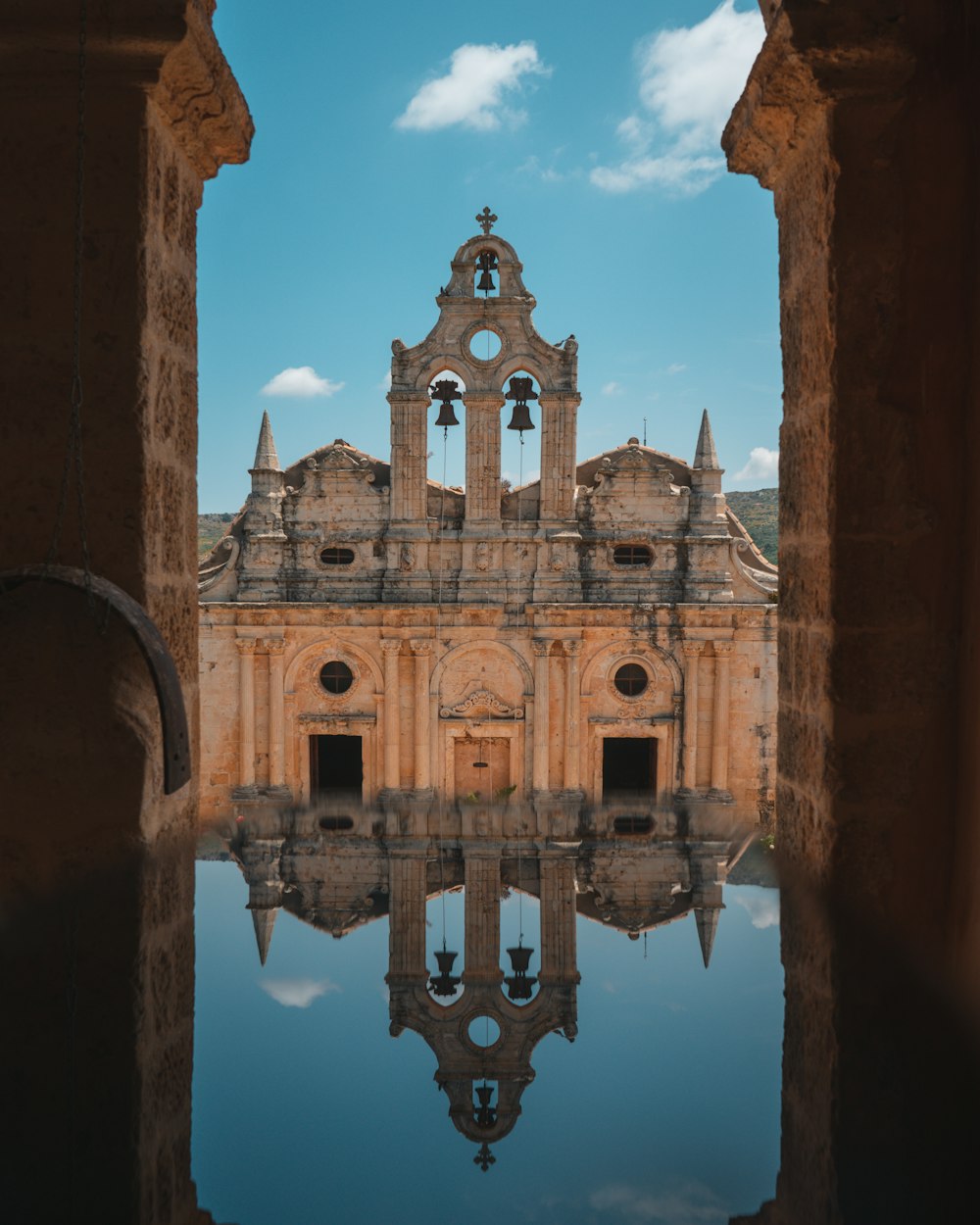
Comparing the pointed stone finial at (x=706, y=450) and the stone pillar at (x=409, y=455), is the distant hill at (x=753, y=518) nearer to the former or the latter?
the pointed stone finial at (x=706, y=450)

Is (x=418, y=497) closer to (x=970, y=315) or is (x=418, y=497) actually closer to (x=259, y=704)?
(x=259, y=704)

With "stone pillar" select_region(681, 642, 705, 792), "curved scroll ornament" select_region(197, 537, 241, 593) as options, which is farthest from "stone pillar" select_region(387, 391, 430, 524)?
"stone pillar" select_region(681, 642, 705, 792)

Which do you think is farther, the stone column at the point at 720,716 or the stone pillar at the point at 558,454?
the stone column at the point at 720,716

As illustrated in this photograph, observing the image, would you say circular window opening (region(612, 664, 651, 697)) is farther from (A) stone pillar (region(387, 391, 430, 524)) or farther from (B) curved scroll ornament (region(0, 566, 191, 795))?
(B) curved scroll ornament (region(0, 566, 191, 795))

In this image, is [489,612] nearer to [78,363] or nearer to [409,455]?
[409,455]

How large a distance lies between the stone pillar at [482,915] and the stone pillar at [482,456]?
14.8 meters

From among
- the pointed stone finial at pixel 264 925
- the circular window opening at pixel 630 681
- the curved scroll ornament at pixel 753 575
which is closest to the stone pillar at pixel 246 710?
the circular window opening at pixel 630 681

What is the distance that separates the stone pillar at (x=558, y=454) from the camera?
54.6ft

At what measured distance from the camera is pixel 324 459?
57.7 ft

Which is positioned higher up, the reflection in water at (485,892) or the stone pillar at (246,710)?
the reflection in water at (485,892)

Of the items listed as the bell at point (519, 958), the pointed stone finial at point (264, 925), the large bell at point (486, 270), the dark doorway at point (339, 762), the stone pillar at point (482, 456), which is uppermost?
the large bell at point (486, 270)

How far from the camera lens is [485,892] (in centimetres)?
218

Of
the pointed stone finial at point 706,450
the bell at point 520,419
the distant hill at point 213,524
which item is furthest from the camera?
the distant hill at point 213,524

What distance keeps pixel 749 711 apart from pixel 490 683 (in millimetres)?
4963
